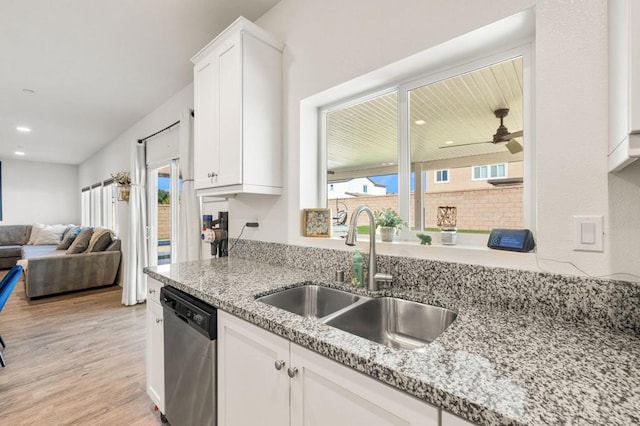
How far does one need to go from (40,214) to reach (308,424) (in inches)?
376

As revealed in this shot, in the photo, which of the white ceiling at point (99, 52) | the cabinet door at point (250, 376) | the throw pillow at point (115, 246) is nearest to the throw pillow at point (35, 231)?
the throw pillow at point (115, 246)

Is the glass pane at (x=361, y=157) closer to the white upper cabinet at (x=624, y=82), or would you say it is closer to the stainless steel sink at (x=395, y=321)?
the stainless steel sink at (x=395, y=321)

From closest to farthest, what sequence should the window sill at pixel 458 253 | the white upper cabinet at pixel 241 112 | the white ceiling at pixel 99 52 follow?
the window sill at pixel 458 253, the white upper cabinet at pixel 241 112, the white ceiling at pixel 99 52

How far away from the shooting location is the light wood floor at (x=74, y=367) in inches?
73.4

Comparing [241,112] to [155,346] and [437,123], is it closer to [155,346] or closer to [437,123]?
[437,123]

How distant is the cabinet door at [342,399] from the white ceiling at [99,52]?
7.48 feet

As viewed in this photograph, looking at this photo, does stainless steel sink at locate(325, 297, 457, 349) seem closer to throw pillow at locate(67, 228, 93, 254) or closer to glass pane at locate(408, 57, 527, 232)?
glass pane at locate(408, 57, 527, 232)

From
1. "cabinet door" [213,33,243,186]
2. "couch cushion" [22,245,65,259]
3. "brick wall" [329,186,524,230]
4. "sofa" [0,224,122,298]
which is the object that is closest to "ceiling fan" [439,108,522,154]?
"brick wall" [329,186,524,230]

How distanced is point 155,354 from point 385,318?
1421mm

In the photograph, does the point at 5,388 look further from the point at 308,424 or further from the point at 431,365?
the point at 431,365

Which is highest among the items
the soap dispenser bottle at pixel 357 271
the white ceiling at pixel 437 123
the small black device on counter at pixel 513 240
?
the white ceiling at pixel 437 123

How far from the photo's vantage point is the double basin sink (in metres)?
1.16

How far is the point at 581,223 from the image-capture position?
97 centimetres

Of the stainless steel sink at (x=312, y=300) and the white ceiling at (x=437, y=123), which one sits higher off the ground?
the white ceiling at (x=437, y=123)
